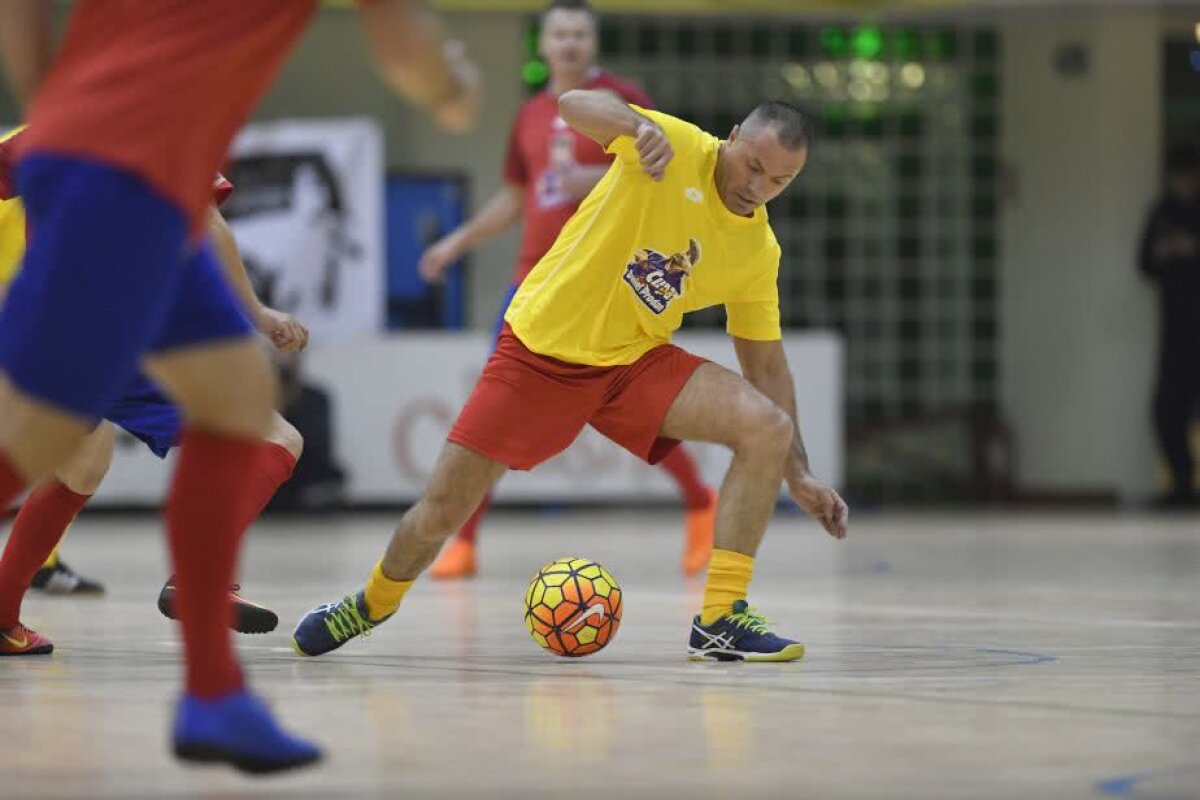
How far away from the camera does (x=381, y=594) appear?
5449 millimetres

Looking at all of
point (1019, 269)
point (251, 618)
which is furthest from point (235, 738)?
point (1019, 269)

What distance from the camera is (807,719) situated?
4160 millimetres

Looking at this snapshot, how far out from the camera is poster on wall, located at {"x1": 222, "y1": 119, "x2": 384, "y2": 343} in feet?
51.2

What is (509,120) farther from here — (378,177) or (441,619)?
(441,619)

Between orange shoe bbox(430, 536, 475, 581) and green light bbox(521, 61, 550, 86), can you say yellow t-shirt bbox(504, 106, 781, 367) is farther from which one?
green light bbox(521, 61, 550, 86)

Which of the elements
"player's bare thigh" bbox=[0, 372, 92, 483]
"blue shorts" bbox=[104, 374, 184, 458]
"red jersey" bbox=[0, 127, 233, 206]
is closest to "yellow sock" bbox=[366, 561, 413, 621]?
"blue shorts" bbox=[104, 374, 184, 458]

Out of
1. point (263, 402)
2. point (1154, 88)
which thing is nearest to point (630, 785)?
point (263, 402)

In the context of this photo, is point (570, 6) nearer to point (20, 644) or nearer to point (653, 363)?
point (653, 363)

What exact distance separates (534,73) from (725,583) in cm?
1277

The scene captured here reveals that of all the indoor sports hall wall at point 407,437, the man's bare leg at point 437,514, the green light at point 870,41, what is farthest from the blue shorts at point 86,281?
the green light at point 870,41

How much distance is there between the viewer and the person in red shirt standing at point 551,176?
8523mm

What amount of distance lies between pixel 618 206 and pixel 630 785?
2524 mm

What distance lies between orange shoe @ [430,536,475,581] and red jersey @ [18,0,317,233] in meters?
5.85

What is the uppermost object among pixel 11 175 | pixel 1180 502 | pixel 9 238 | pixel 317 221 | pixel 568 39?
pixel 568 39
